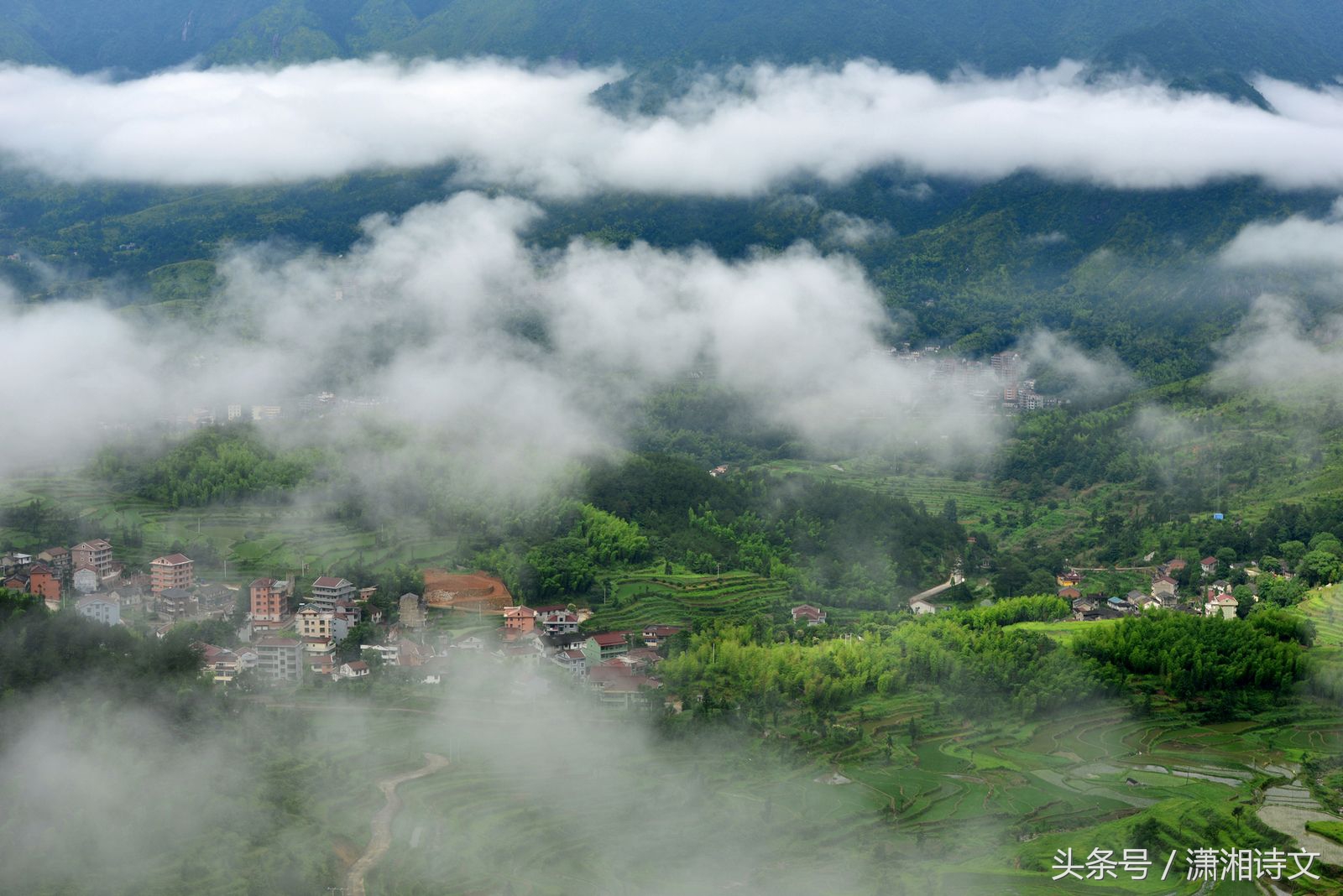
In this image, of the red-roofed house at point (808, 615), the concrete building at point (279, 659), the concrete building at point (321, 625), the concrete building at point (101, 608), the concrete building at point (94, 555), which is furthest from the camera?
the red-roofed house at point (808, 615)

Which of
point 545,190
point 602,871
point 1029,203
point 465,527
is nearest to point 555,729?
point 602,871

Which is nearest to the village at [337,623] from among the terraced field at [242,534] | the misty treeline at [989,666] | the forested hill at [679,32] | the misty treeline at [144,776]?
the terraced field at [242,534]

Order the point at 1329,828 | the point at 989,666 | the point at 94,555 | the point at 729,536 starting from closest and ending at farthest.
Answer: the point at 1329,828
the point at 989,666
the point at 94,555
the point at 729,536

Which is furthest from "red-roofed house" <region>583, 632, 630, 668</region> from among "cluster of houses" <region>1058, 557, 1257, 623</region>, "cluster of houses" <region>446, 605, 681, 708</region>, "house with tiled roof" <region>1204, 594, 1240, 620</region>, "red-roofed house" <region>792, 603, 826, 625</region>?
"house with tiled roof" <region>1204, 594, 1240, 620</region>

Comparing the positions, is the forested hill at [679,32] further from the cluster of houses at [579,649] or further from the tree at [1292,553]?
the cluster of houses at [579,649]

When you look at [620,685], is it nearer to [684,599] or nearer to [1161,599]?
[684,599]

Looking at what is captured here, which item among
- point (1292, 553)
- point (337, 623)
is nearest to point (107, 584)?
point (337, 623)
